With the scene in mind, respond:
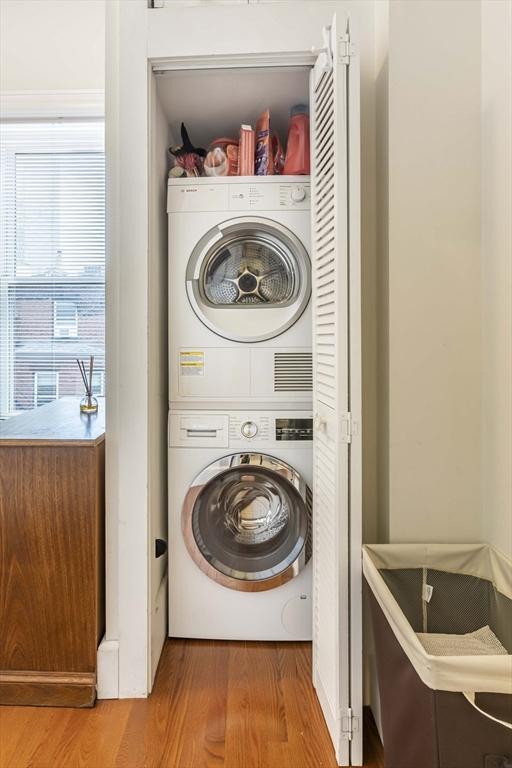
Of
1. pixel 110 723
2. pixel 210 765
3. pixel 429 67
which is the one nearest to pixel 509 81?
pixel 429 67

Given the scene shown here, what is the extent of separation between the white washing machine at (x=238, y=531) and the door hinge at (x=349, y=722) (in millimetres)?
545

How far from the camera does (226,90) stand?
1.81 meters

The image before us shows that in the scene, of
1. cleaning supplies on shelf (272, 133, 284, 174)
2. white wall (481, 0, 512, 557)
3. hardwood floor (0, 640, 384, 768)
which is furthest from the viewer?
cleaning supplies on shelf (272, 133, 284, 174)

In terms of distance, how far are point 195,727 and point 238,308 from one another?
4.72ft

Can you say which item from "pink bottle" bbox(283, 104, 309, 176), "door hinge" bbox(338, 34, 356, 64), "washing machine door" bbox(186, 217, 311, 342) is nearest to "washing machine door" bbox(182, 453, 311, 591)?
"washing machine door" bbox(186, 217, 311, 342)

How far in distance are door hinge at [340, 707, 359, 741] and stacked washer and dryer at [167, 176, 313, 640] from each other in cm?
55

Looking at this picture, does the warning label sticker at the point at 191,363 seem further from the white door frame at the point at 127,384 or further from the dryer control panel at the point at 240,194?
the dryer control panel at the point at 240,194

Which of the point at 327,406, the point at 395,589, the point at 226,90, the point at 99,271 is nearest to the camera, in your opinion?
the point at 395,589

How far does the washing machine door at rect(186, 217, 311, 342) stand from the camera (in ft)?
6.09

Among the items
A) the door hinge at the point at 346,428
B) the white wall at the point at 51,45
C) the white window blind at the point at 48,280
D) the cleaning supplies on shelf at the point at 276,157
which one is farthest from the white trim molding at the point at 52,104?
the door hinge at the point at 346,428

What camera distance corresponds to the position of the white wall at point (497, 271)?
1.28 metres

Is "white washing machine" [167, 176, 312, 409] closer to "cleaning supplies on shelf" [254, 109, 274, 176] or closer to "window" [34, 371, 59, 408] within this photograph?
"cleaning supplies on shelf" [254, 109, 274, 176]

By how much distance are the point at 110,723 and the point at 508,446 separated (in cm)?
147

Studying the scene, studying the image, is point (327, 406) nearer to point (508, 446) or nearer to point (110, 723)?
point (508, 446)
